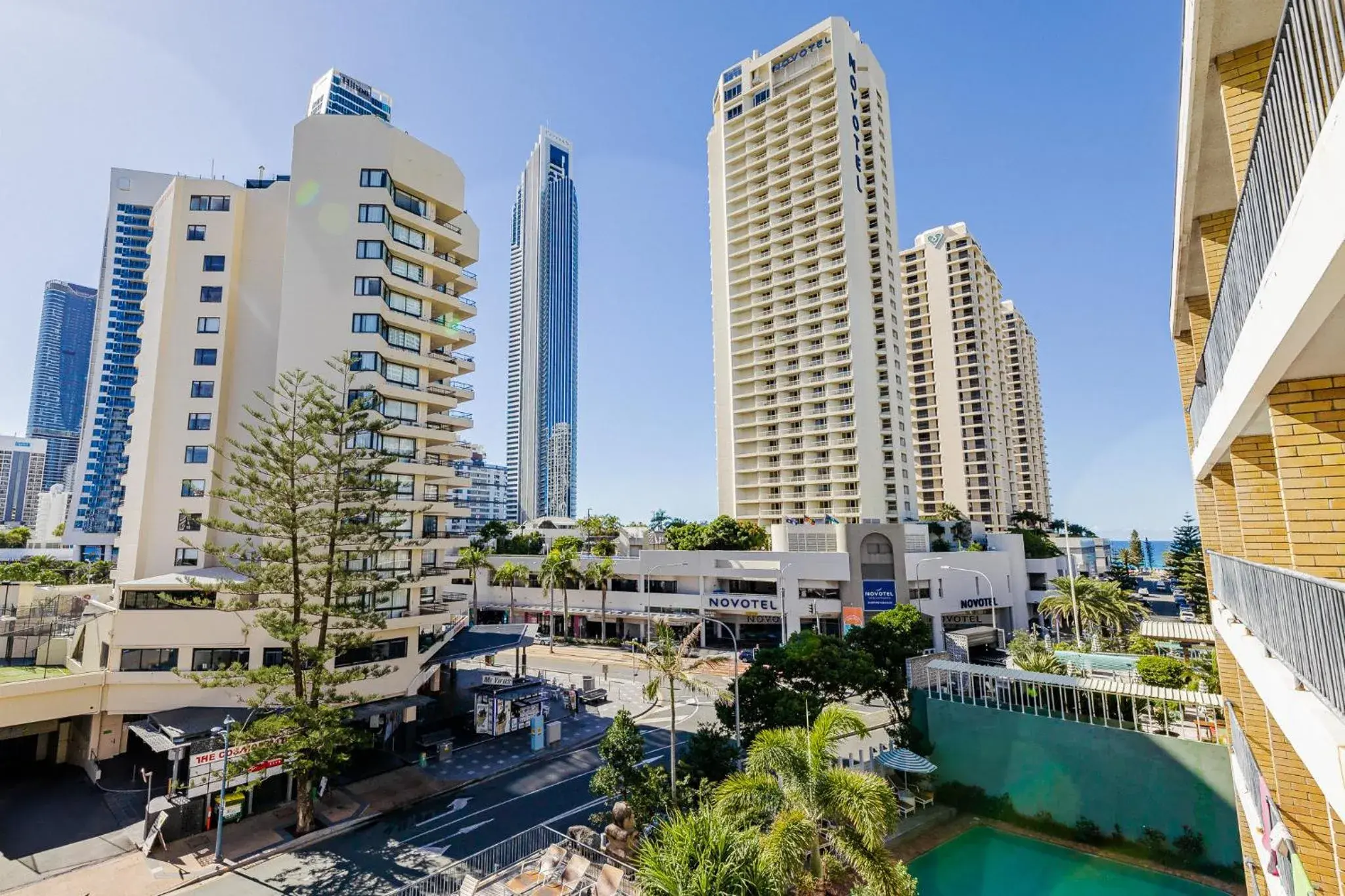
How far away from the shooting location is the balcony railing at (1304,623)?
12.2 feet

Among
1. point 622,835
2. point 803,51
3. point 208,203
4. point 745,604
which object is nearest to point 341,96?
point 803,51

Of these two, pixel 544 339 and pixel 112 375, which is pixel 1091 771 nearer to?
pixel 112 375

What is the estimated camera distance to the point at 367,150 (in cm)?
Answer: 2834

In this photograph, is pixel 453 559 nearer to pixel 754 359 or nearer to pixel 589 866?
pixel 754 359

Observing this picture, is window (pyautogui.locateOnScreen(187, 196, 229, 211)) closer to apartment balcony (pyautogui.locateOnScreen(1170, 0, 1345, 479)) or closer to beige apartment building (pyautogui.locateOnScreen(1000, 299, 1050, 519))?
apartment balcony (pyautogui.locateOnScreen(1170, 0, 1345, 479))

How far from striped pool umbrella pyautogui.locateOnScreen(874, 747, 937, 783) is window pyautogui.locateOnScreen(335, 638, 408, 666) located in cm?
1932

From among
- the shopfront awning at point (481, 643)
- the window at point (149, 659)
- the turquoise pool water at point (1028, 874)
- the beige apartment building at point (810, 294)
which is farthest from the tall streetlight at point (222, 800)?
the beige apartment building at point (810, 294)

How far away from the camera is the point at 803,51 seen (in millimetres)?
66438

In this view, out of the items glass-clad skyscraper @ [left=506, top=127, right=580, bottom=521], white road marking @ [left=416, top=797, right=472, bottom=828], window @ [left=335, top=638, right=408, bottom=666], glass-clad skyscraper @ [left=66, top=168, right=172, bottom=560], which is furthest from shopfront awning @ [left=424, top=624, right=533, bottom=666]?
glass-clad skyscraper @ [left=506, top=127, right=580, bottom=521]

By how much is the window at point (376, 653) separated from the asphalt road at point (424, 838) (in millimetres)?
6896

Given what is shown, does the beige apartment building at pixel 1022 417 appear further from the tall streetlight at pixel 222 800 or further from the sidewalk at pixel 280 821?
the tall streetlight at pixel 222 800

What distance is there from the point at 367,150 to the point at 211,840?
26.9 m

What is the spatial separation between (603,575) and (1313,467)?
48.6 metres

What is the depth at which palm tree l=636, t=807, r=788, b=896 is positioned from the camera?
33.4 ft
